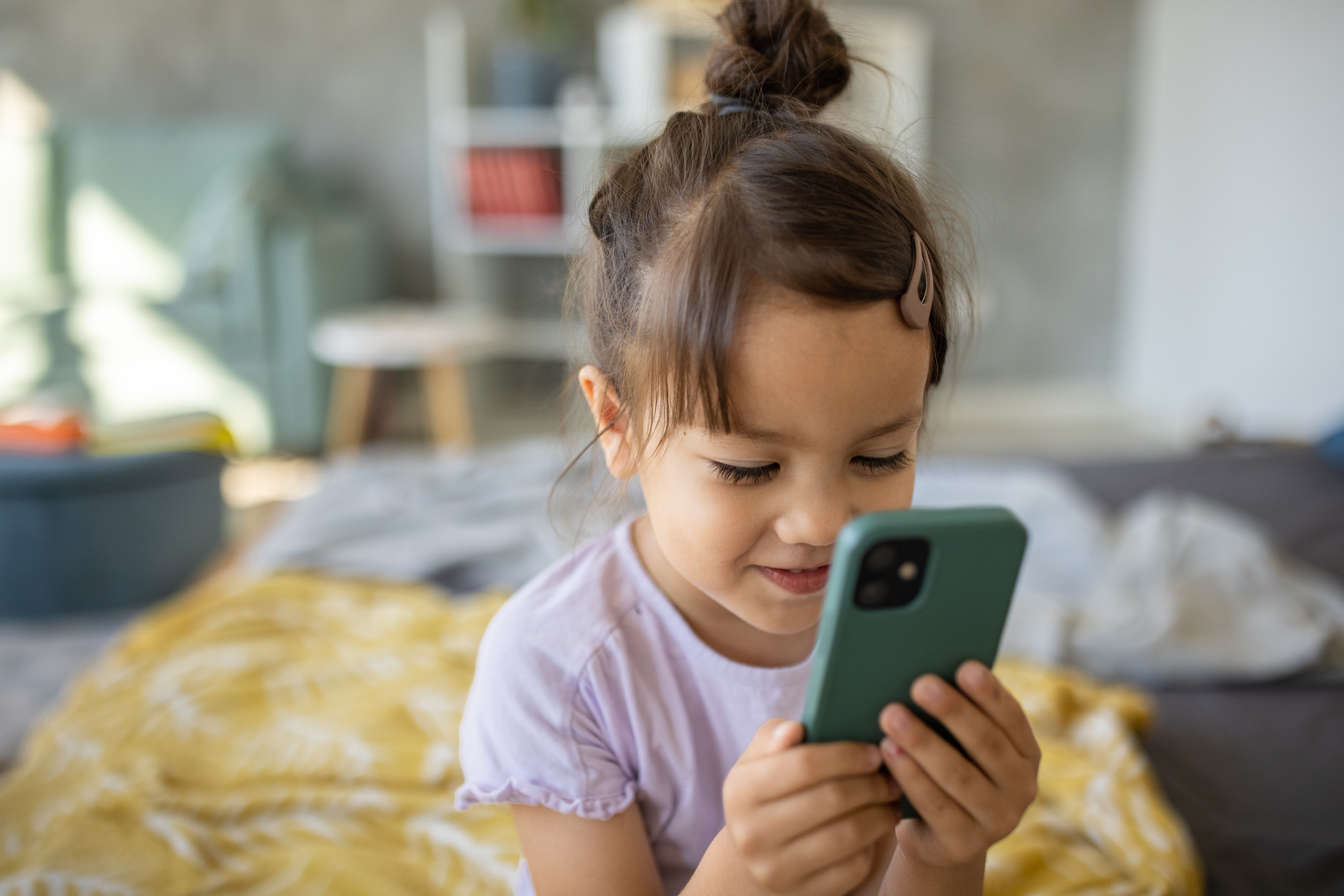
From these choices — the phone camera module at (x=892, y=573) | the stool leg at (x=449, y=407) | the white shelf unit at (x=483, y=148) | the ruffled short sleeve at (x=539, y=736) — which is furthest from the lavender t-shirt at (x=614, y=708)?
the white shelf unit at (x=483, y=148)

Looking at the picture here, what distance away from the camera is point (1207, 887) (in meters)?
0.86

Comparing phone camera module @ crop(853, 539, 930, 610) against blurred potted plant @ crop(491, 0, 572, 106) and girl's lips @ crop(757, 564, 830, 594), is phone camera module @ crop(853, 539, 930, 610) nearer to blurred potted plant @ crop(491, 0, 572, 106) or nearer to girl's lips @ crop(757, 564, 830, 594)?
girl's lips @ crop(757, 564, 830, 594)

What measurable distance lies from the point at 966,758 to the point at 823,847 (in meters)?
0.08

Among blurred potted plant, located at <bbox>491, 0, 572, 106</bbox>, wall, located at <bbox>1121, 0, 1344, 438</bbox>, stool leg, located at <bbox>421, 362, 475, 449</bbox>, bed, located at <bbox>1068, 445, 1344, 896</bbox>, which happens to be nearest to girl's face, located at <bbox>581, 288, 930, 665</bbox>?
bed, located at <bbox>1068, 445, 1344, 896</bbox>

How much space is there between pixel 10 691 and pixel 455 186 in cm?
247

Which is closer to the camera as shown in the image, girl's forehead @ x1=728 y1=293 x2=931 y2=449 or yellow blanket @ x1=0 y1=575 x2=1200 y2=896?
girl's forehead @ x1=728 y1=293 x2=931 y2=449

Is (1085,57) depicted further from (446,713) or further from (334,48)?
(446,713)

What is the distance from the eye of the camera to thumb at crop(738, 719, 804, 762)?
19.8 inches

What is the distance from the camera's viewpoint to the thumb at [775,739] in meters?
0.50

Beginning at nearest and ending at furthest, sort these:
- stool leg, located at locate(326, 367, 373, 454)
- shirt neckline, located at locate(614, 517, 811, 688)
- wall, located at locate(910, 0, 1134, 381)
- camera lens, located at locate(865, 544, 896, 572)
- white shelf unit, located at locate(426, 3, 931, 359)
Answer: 1. camera lens, located at locate(865, 544, 896, 572)
2. shirt neckline, located at locate(614, 517, 811, 688)
3. stool leg, located at locate(326, 367, 373, 454)
4. white shelf unit, located at locate(426, 3, 931, 359)
5. wall, located at locate(910, 0, 1134, 381)

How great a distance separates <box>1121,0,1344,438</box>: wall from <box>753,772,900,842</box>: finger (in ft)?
7.45

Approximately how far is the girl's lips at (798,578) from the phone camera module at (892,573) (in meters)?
0.10

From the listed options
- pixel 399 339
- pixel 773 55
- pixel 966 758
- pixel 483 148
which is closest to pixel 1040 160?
pixel 483 148

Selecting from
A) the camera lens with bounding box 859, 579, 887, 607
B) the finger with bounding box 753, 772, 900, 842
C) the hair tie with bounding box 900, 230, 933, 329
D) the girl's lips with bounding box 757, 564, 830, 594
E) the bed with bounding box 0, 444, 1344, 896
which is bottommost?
the bed with bounding box 0, 444, 1344, 896
